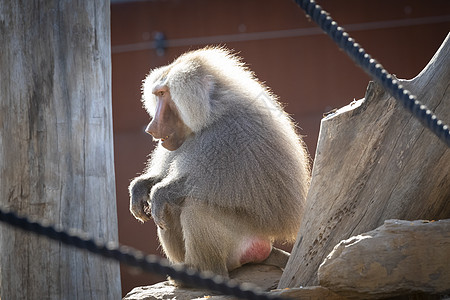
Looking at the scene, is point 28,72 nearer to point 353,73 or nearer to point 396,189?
point 396,189

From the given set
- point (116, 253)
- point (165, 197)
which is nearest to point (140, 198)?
point (165, 197)

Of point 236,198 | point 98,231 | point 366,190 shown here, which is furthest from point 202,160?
point 366,190

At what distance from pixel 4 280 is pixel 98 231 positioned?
39cm

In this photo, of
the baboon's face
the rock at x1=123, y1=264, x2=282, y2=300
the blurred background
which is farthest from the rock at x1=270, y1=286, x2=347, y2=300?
the blurred background

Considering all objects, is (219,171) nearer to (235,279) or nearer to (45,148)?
(235,279)

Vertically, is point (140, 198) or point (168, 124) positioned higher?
point (168, 124)

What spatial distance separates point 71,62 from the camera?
2533 millimetres

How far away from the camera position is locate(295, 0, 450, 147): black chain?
175 cm

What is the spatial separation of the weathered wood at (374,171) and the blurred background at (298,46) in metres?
3.43

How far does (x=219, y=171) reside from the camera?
292 cm

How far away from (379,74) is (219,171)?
1259 millimetres

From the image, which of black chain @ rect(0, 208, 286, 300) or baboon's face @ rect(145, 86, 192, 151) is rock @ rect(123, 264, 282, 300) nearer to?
baboon's face @ rect(145, 86, 192, 151)

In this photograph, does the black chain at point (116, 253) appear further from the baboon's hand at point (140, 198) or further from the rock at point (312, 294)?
the baboon's hand at point (140, 198)

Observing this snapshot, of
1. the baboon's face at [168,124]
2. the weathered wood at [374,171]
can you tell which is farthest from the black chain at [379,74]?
the baboon's face at [168,124]
